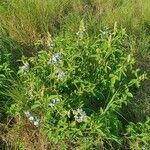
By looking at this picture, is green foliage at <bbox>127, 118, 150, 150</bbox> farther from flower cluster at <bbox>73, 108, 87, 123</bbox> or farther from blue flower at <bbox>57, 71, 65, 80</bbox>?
blue flower at <bbox>57, 71, 65, 80</bbox>

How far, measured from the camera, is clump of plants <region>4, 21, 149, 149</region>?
2945mm

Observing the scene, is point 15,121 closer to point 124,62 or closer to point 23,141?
point 23,141

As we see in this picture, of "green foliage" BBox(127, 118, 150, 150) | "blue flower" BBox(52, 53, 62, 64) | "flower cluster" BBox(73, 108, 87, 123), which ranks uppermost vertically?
"blue flower" BBox(52, 53, 62, 64)

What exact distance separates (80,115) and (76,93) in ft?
0.74

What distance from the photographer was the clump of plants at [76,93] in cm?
295

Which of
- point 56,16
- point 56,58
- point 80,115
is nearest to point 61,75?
point 56,58

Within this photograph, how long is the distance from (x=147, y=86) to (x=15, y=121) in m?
1.18

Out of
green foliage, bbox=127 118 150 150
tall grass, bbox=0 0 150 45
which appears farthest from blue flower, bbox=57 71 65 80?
tall grass, bbox=0 0 150 45

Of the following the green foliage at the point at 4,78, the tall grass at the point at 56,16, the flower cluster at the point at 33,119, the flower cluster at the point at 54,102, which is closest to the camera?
the flower cluster at the point at 54,102

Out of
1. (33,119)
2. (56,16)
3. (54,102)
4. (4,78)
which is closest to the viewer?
(54,102)

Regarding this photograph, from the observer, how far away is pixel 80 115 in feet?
9.70

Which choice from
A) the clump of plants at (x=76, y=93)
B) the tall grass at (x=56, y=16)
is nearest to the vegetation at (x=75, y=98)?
the clump of plants at (x=76, y=93)

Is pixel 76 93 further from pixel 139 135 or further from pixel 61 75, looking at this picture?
pixel 139 135

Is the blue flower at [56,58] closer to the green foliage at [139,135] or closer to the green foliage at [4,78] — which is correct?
the green foliage at [4,78]
